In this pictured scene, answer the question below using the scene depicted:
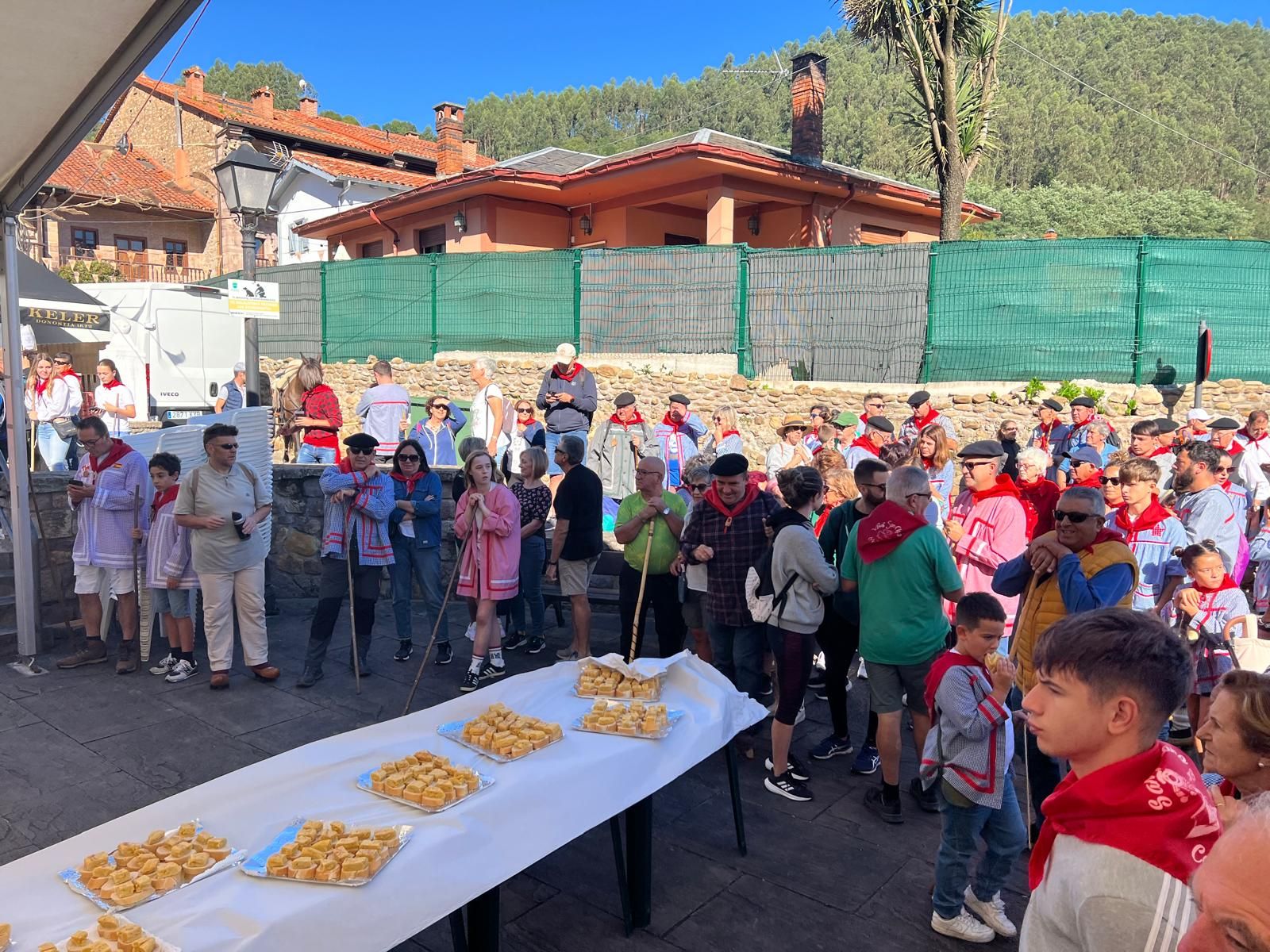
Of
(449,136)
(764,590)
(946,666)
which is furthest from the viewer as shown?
(449,136)

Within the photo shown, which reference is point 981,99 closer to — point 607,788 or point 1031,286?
point 1031,286

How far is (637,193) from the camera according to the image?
18672 mm

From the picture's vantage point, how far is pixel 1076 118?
59250 millimetres

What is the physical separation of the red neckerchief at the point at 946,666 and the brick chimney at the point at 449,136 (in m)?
28.2

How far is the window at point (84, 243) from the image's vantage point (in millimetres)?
31359

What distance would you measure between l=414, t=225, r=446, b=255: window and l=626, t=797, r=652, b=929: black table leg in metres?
19.9

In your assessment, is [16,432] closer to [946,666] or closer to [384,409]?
[384,409]

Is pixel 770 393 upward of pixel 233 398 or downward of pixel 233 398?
upward

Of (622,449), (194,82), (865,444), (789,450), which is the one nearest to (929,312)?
(789,450)

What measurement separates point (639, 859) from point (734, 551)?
85.3 inches

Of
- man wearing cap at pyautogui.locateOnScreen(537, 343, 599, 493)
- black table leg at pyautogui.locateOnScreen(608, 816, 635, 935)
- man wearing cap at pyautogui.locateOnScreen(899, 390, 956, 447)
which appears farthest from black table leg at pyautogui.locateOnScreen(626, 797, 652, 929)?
man wearing cap at pyautogui.locateOnScreen(537, 343, 599, 493)

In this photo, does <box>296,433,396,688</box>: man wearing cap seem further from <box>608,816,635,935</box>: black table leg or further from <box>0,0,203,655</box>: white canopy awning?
<box>608,816,635,935</box>: black table leg

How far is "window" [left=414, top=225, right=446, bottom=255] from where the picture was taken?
860 inches

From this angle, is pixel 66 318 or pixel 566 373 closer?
pixel 566 373
